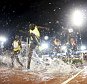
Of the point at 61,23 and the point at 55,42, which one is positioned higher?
the point at 61,23

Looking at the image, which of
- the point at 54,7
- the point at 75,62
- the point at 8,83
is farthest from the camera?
the point at 54,7

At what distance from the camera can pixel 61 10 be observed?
30141mm

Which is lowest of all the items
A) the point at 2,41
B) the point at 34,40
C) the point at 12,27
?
the point at 34,40

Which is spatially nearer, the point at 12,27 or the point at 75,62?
the point at 75,62

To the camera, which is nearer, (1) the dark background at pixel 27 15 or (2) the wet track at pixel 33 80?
(2) the wet track at pixel 33 80

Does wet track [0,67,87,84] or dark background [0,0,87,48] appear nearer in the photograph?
wet track [0,67,87,84]

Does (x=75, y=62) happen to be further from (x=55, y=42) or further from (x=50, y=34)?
(x=50, y=34)

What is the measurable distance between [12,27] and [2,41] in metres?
2.63

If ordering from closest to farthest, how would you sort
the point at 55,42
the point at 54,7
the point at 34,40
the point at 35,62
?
the point at 34,40
the point at 35,62
the point at 55,42
the point at 54,7

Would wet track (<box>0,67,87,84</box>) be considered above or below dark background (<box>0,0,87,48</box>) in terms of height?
below

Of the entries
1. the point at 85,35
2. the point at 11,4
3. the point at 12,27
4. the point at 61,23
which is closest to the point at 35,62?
the point at 11,4

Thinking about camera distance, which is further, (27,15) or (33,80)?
(27,15)

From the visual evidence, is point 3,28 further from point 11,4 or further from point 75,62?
point 75,62

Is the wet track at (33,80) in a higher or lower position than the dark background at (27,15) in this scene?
lower
